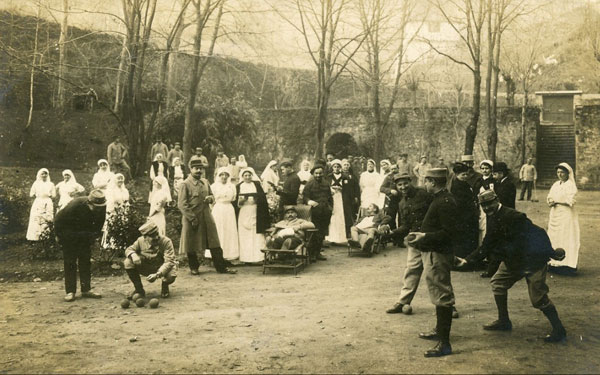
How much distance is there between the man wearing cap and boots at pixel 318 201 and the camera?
34.5 feet

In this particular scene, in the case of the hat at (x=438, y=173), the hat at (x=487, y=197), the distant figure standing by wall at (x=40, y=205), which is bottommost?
the distant figure standing by wall at (x=40, y=205)

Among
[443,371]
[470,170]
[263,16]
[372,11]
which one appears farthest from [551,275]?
[372,11]

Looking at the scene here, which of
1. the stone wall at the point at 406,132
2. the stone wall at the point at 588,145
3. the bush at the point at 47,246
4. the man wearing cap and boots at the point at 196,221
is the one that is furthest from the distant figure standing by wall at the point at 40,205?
the stone wall at the point at 588,145

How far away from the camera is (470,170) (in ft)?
29.5

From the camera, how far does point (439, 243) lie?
5.43 m

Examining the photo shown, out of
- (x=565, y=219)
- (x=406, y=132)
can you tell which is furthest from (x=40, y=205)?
(x=406, y=132)

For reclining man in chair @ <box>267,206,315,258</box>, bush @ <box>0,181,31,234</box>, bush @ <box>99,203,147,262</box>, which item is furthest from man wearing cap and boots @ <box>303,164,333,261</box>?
bush @ <box>0,181,31,234</box>

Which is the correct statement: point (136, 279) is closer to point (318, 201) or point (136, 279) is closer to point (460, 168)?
point (318, 201)

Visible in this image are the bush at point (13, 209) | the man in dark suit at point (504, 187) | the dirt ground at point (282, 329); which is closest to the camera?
the dirt ground at point (282, 329)

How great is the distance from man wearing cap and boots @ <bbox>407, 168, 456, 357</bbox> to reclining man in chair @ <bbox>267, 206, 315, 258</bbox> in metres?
4.25

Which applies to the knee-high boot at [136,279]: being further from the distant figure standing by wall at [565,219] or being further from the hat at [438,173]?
the distant figure standing by wall at [565,219]

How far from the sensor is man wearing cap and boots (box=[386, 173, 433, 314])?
20.0ft

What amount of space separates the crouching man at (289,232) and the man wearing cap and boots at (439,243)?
4254 millimetres

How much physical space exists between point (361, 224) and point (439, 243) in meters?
5.86
